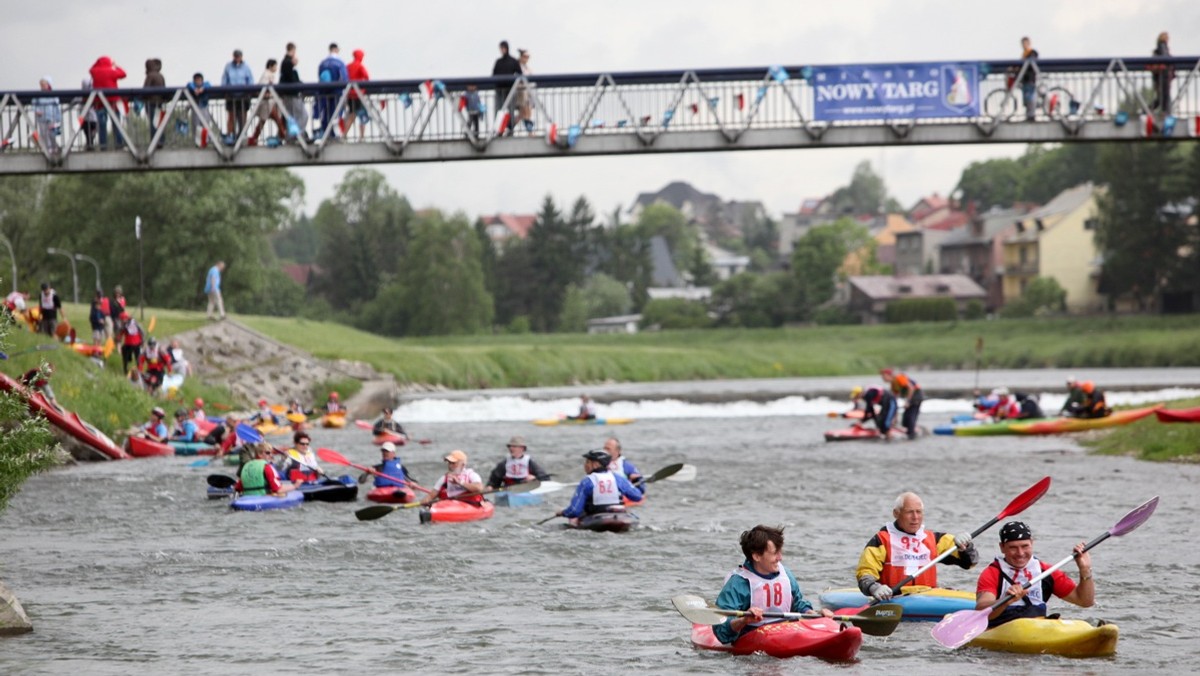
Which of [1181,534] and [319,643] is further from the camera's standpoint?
[1181,534]

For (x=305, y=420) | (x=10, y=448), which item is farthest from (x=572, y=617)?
(x=305, y=420)

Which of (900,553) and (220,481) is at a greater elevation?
(900,553)

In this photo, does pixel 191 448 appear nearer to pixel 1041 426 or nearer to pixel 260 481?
pixel 260 481

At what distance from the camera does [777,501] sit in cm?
2517

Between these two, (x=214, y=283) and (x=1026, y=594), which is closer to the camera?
(x=1026, y=594)

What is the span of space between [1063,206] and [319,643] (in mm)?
102526

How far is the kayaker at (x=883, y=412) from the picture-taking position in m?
36.9

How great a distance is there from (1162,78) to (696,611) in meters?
24.3

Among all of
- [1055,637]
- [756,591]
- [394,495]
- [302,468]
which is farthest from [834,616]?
[302,468]

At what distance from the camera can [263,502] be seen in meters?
23.9

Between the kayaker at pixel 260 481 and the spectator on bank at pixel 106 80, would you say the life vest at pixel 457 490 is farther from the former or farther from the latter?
the spectator on bank at pixel 106 80

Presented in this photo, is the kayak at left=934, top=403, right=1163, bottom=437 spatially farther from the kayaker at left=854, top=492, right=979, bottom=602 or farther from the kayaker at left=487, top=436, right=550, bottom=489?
the kayaker at left=854, top=492, right=979, bottom=602

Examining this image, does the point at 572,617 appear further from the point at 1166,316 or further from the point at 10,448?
the point at 1166,316

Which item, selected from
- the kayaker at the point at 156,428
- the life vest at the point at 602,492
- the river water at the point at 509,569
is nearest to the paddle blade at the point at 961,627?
the river water at the point at 509,569
